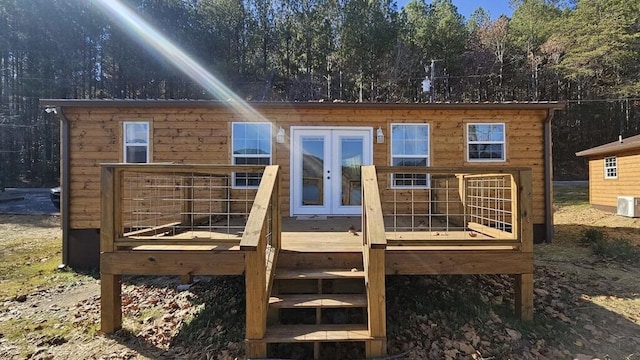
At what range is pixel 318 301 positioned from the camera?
3.60m

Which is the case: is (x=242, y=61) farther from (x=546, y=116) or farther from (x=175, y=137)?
(x=546, y=116)

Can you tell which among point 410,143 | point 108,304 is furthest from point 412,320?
point 410,143

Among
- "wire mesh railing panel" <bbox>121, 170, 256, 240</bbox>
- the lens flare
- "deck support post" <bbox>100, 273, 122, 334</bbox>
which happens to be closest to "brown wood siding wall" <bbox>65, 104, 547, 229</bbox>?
"wire mesh railing panel" <bbox>121, 170, 256, 240</bbox>

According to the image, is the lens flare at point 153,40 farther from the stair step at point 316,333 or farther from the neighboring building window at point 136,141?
the stair step at point 316,333

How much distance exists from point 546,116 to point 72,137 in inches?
380

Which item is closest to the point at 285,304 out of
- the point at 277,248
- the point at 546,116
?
the point at 277,248

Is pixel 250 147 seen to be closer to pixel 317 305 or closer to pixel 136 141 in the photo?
pixel 136 141

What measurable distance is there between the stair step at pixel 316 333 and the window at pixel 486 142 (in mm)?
5512

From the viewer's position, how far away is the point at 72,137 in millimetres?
7305

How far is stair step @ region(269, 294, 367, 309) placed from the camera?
3518mm

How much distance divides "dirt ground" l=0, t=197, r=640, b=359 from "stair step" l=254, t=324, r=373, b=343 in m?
0.32

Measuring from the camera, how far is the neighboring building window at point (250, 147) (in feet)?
25.1

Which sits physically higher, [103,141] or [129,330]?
[103,141]

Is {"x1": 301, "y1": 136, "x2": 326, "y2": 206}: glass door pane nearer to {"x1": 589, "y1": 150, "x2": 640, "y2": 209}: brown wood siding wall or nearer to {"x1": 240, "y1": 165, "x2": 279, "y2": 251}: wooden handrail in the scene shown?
{"x1": 240, "y1": 165, "x2": 279, "y2": 251}: wooden handrail
